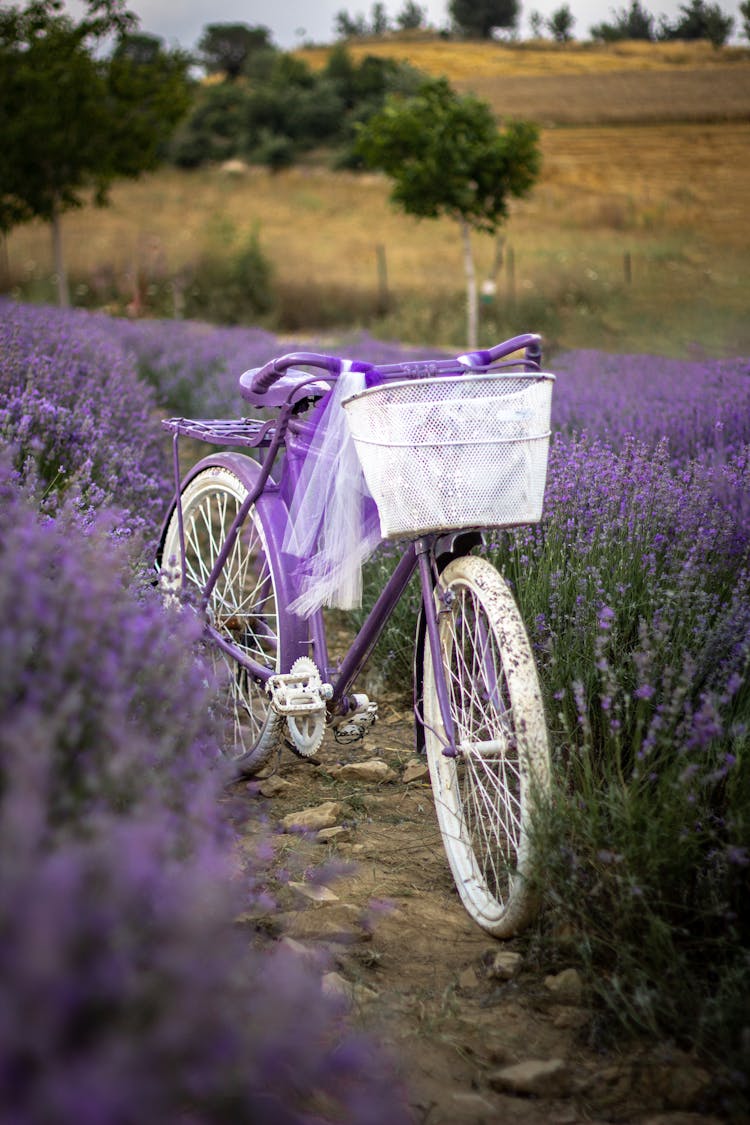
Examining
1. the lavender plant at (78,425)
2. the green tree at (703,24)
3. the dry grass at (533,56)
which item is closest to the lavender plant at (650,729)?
the lavender plant at (78,425)

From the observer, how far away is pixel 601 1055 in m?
1.82

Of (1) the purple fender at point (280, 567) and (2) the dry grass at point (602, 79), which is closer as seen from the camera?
(1) the purple fender at point (280, 567)

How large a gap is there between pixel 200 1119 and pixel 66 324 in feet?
18.1

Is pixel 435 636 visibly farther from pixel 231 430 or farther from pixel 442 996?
pixel 231 430

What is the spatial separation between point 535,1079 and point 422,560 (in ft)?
3.57

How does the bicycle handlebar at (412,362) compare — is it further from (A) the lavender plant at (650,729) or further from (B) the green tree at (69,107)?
(B) the green tree at (69,107)

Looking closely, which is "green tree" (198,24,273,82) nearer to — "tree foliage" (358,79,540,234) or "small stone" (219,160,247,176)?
"small stone" (219,160,247,176)

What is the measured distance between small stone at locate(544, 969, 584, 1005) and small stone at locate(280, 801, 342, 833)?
94cm

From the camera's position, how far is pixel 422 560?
91.1 inches

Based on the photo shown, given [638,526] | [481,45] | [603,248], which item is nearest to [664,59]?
[603,248]

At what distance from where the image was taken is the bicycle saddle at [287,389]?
2662 millimetres

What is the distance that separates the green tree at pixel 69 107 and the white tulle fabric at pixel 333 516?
1423cm

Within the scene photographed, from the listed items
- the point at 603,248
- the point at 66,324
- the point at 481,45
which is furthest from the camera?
the point at 481,45

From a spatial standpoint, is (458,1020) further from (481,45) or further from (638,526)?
(481,45)
